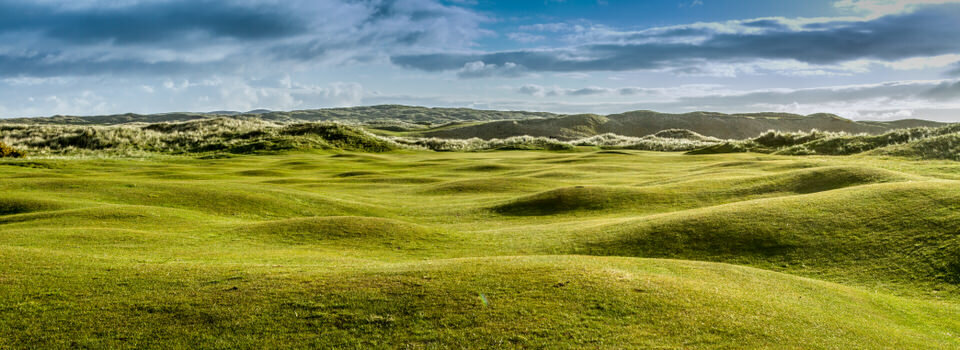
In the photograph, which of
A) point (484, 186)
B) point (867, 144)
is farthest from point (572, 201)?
point (867, 144)

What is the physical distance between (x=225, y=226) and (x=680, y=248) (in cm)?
1880

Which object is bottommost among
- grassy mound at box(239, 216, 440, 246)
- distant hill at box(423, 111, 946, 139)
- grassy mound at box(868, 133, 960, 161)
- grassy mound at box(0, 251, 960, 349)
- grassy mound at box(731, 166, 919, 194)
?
grassy mound at box(239, 216, 440, 246)

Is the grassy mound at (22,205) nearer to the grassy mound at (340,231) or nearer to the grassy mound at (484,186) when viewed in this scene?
the grassy mound at (340,231)

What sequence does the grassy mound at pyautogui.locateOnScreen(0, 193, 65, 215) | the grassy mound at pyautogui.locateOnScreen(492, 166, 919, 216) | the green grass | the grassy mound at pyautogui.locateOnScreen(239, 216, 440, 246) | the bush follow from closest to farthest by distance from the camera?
1. the green grass
2. the grassy mound at pyautogui.locateOnScreen(239, 216, 440, 246)
3. the grassy mound at pyautogui.locateOnScreen(0, 193, 65, 215)
4. the grassy mound at pyautogui.locateOnScreen(492, 166, 919, 216)
5. the bush

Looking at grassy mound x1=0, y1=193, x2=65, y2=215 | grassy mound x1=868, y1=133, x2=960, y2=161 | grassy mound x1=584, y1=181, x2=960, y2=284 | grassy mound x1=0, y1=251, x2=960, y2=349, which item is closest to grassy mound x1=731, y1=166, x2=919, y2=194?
grassy mound x1=584, y1=181, x2=960, y2=284

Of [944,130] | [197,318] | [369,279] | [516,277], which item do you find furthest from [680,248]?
[944,130]

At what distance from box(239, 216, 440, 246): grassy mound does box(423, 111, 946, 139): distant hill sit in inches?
5684

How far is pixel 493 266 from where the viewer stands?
1404 cm

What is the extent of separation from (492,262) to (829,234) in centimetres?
1371

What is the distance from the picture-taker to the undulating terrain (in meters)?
10.5

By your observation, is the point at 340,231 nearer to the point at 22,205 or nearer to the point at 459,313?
the point at 459,313

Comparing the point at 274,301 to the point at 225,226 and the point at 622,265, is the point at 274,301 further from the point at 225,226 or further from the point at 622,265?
the point at 225,226

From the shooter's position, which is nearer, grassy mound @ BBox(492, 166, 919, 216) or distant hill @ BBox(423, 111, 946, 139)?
grassy mound @ BBox(492, 166, 919, 216)

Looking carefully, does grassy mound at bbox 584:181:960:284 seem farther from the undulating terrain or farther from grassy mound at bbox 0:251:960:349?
grassy mound at bbox 0:251:960:349
